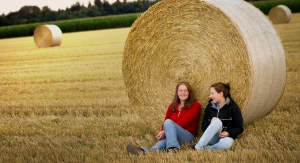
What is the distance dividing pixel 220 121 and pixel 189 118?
0.60 meters

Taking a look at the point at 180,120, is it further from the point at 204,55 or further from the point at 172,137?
the point at 204,55

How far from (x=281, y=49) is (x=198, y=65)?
45.6 inches

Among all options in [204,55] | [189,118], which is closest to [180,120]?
[189,118]

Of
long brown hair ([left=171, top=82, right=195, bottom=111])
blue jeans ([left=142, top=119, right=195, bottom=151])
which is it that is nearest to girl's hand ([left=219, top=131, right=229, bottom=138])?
blue jeans ([left=142, top=119, right=195, bottom=151])

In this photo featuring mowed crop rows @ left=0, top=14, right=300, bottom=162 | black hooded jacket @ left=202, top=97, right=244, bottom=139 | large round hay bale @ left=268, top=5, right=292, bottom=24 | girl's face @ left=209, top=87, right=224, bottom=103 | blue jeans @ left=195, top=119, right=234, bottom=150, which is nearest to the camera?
mowed crop rows @ left=0, top=14, right=300, bottom=162

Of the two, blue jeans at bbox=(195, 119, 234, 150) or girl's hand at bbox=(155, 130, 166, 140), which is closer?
blue jeans at bbox=(195, 119, 234, 150)

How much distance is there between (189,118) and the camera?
6.50 m

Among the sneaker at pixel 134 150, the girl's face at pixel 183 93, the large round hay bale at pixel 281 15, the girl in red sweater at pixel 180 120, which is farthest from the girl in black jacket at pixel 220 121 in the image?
the large round hay bale at pixel 281 15

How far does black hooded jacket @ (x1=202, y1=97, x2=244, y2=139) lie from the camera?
6055 millimetres

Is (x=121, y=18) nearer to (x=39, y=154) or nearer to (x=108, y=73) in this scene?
(x=108, y=73)

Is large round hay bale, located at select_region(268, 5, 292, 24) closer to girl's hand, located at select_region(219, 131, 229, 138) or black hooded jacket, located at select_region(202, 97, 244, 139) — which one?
black hooded jacket, located at select_region(202, 97, 244, 139)

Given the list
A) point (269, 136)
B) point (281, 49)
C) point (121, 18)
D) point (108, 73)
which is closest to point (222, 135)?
point (269, 136)

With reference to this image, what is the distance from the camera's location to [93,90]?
431 inches

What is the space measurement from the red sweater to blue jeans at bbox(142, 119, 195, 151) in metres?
0.13
